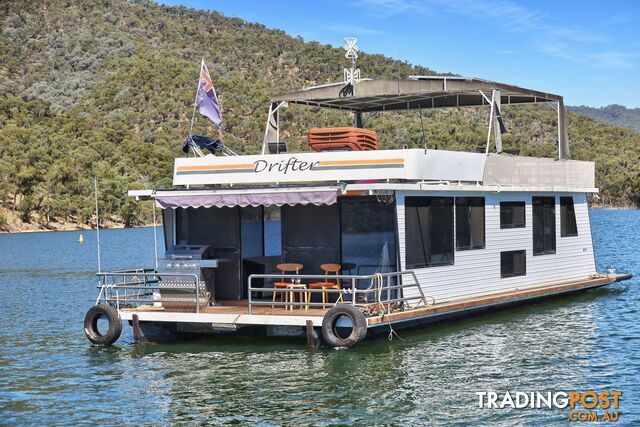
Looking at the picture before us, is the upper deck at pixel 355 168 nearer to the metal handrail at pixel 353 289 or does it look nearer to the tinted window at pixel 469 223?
the tinted window at pixel 469 223

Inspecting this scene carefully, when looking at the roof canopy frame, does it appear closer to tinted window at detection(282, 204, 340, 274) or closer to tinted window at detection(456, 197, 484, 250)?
tinted window at detection(456, 197, 484, 250)

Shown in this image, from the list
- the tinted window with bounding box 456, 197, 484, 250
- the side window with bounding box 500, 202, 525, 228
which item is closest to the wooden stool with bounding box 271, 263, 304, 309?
the tinted window with bounding box 456, 197, 484, 250

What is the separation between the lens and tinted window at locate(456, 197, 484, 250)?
1869 cm

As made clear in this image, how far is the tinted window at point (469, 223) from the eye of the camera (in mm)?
18688

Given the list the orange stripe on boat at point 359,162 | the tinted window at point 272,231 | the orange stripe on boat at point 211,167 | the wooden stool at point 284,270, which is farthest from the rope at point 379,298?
the orange stripe on boat at point 211,167

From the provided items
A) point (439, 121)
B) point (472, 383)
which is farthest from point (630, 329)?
point (439, 121)

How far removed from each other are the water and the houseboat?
509 millimetres

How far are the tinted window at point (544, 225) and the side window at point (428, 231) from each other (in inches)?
158

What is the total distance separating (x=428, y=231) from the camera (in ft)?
58.2

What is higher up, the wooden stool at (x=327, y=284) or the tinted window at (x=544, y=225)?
the tinted window at (x=544, y=225)

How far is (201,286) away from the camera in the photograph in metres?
17.0

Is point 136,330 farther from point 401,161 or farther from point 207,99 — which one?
point 401,161

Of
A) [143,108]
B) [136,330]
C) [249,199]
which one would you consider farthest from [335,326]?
[143,108]

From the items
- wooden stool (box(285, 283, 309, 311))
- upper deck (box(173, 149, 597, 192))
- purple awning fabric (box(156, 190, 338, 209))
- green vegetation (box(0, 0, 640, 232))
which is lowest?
wooden stool (box(285, 283, 309, 311))
